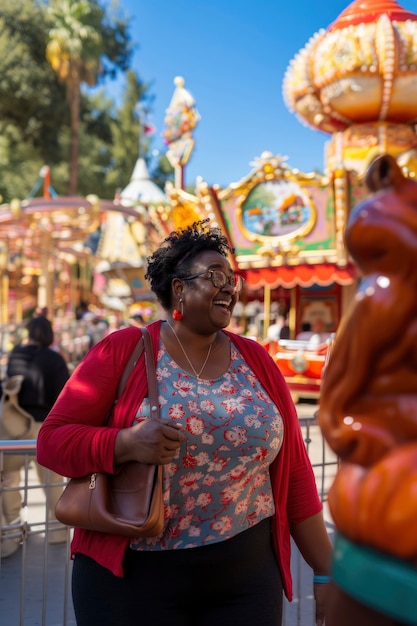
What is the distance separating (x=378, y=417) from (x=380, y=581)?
0.22 m

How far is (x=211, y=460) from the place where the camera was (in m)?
1.68

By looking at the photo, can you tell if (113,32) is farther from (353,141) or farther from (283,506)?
(283,506)

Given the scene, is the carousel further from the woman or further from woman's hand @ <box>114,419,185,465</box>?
woman's hand @ <box>114,419,185,465</box>

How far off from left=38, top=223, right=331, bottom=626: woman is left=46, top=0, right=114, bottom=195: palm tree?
25.1 m

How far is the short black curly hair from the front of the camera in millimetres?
1931

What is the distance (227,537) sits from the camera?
5.50 ft

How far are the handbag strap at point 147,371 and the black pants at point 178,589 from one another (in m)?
0.38

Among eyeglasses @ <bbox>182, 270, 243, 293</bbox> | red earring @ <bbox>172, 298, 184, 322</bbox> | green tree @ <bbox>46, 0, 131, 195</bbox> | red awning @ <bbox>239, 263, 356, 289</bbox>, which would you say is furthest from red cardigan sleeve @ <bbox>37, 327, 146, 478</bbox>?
green tree @ <bbox>46, 0, 131, 195</bbox>

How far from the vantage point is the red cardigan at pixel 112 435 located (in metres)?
1.62

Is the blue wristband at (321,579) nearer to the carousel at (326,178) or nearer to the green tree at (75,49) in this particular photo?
the carousel at (326,178)

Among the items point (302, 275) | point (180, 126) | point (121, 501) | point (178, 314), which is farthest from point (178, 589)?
point (180, 126)

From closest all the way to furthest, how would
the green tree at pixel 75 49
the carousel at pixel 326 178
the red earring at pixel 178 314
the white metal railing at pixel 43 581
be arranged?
the red earring at pixel 178 314 → the white metal railing at pixel 43 581 → the carousel at pixel 326 178 → the green tree at pixel 75 49

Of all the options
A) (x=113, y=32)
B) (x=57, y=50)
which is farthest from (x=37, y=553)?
(x=113, y=32)

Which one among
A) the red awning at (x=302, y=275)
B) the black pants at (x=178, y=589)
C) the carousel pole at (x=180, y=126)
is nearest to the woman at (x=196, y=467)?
the black pants at (x=178, y=589)
